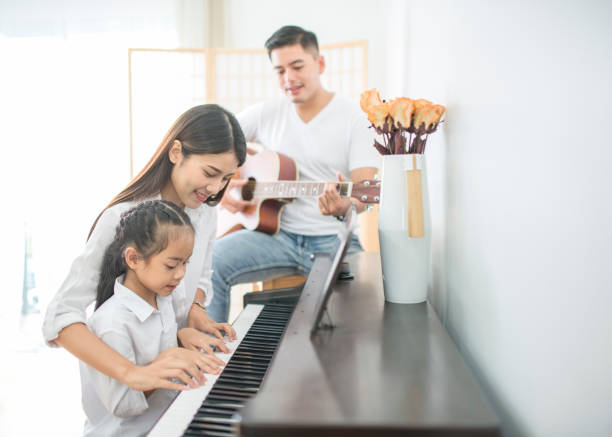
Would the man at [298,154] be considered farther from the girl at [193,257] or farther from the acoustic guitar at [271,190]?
the girl at [193,257]

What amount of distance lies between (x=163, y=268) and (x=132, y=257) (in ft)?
0.23

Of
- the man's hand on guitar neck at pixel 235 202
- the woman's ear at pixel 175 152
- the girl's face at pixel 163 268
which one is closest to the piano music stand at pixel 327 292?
the girl's face at pixel 163 268

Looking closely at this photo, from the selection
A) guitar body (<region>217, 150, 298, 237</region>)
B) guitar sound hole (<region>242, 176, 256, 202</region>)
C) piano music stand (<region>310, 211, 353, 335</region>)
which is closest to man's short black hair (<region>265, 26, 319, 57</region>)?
guitar body (<region>217, 150, 298, 237</region>)

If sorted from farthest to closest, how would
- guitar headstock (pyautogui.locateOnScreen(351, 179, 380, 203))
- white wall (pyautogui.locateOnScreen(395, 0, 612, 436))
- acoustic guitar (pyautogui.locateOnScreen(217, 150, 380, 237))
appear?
acoustic guitar (pyautogui.locateOnScreen(217, 150, 380, 237))
guitar headstock (pyautogui.locateOnScreen(351, 179, 380, 203))
white wall (pyautogui.locateOnScreen(395, 0, 612, 436))

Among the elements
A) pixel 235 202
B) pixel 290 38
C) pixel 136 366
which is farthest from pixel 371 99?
pixel 235 202

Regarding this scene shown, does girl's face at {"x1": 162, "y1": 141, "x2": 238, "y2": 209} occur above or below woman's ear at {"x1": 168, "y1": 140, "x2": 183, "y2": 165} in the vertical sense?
below

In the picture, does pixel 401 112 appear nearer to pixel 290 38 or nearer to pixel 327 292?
pixel 327 292

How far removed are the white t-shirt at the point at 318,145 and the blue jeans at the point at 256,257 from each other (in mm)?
53

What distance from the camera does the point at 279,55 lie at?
6.98ft

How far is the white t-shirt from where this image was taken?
205 cm

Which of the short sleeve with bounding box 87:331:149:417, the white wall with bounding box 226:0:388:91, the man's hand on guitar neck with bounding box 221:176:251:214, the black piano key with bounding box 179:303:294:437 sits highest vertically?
the white wall with bounding box 226:0:388:91

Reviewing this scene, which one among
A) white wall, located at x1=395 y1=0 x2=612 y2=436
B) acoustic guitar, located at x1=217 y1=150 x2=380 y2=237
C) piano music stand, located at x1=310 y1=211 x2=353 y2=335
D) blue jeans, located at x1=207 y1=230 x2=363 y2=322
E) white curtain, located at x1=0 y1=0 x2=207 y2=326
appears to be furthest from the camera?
white curtain, located at x1=0 y1=0 x2=207 y2=326

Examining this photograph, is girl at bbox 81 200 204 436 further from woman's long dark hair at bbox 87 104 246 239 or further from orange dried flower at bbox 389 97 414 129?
orange dried flower at bbox 389 97 414 129

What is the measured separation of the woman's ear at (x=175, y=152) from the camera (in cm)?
129
